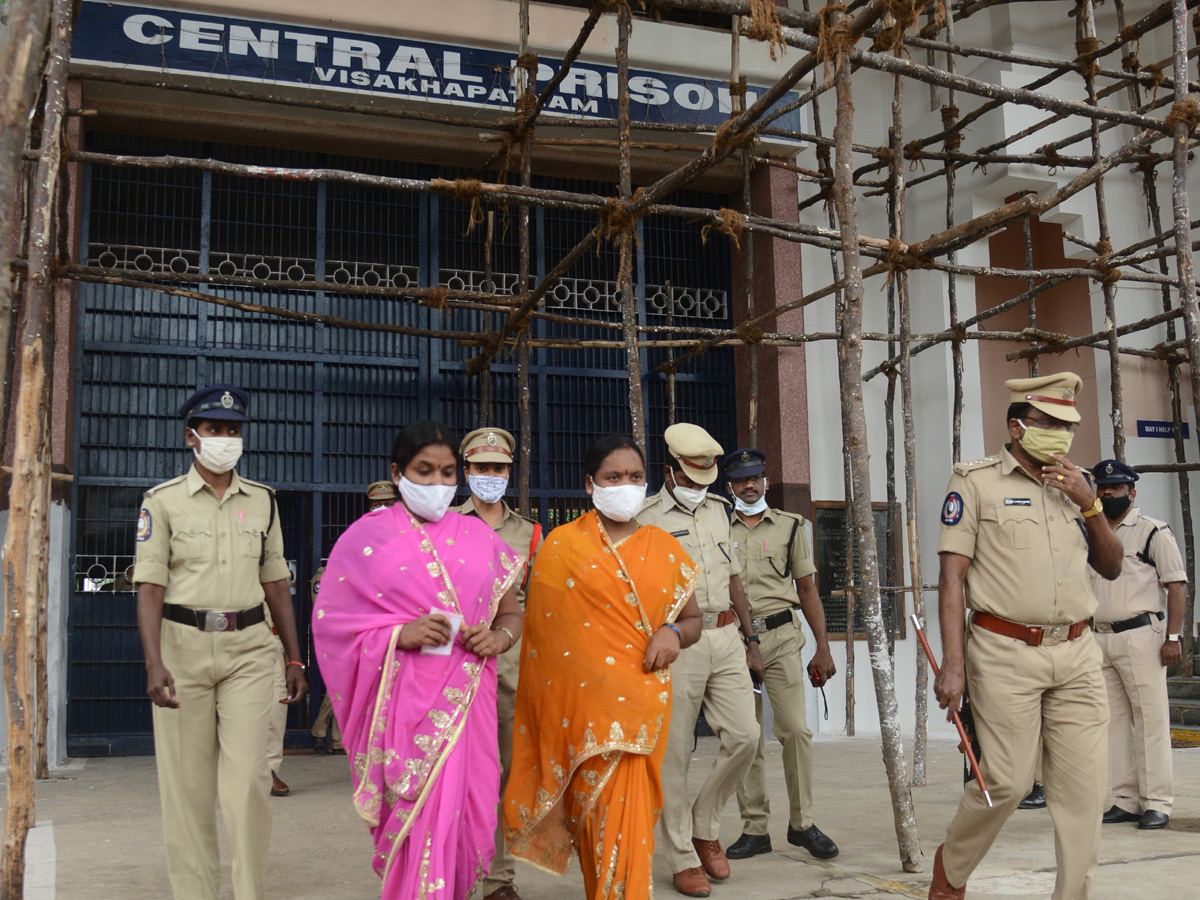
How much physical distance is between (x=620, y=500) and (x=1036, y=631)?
A: 1554mm

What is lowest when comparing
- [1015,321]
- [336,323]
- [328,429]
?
[328,429]

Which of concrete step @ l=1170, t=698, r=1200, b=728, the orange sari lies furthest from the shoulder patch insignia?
concrete step @ l=1170, t=698, r=1200, b=728

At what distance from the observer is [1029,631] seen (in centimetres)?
385

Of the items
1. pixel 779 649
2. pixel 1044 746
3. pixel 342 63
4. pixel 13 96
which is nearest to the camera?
pixel 13 96

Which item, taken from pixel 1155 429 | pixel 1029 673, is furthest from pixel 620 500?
pixel 1155 429

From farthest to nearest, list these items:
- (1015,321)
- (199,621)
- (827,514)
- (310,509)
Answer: (1015,321) < (827,514) < (310,509) < (199,621)

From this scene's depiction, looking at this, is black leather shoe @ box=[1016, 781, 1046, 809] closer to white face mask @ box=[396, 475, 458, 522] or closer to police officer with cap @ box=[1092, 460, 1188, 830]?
police officer with cap @ box=[1092, 460, 1188, 830]

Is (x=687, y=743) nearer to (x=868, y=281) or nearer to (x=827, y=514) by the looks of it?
(x=827, y=514)

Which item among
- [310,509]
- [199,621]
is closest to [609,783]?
[199,621]

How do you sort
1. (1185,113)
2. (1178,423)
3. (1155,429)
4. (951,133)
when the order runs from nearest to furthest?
(1185,113) → (951,133) → (1178,423) → (1155,429)

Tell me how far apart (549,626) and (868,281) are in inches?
288

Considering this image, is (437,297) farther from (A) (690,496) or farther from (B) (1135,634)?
(B) (1135,634)

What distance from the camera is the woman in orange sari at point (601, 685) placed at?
12.5ft

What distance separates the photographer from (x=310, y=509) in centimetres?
881
